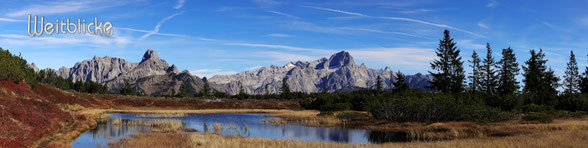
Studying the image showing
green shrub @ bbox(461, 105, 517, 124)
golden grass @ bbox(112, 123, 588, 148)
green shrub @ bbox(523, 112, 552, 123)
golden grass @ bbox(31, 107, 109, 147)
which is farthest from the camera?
green shrub @ bbox(461, 105, 517, 124)

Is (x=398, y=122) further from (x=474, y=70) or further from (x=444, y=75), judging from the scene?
(x=474, y=70)

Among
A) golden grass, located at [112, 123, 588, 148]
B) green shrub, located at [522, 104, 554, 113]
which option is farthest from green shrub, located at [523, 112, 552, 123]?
golden grass, located at [112, 123, 588, 148]

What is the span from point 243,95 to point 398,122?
148 metres

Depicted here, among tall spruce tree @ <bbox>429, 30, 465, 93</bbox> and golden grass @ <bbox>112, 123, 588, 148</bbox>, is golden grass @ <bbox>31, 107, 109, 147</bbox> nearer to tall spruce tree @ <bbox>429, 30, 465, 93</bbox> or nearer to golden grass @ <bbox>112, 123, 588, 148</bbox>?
golden grass @ <bbox>112, 123, 588, 148</bbox>

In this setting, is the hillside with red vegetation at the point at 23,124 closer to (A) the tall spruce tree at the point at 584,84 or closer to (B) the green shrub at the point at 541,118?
(B) the green shrub at the point at 541,118

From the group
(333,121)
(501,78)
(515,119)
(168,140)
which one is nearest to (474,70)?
(501,78)

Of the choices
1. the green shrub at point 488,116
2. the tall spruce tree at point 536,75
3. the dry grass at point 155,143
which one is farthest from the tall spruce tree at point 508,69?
the dry grass at point 155,143

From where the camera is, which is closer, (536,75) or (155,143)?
(155,143)

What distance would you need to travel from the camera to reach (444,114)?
55594mm

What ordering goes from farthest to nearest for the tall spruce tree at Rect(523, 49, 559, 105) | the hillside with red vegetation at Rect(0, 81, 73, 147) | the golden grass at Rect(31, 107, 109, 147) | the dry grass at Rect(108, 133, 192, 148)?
the tall spruce tree at Rect(523, 49, 559, 105)
the dry grass at Rect(108, 133, 192, 148)
the golden grass at Rect(31, 107, 109, 147)
the hillside with red vegetation at Rect(0, 81, 73, 147)

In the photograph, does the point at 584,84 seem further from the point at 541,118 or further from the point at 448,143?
the point at 448,143

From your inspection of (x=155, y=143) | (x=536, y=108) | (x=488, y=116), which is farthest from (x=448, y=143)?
(x=536, y=108)

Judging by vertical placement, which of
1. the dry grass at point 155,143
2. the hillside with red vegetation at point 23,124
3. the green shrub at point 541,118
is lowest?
the dry grass at point 155,143

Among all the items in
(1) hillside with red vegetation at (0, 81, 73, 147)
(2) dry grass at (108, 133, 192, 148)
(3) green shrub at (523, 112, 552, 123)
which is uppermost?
(1) hillside with red vegetation at (0, 81, 73, 147)
